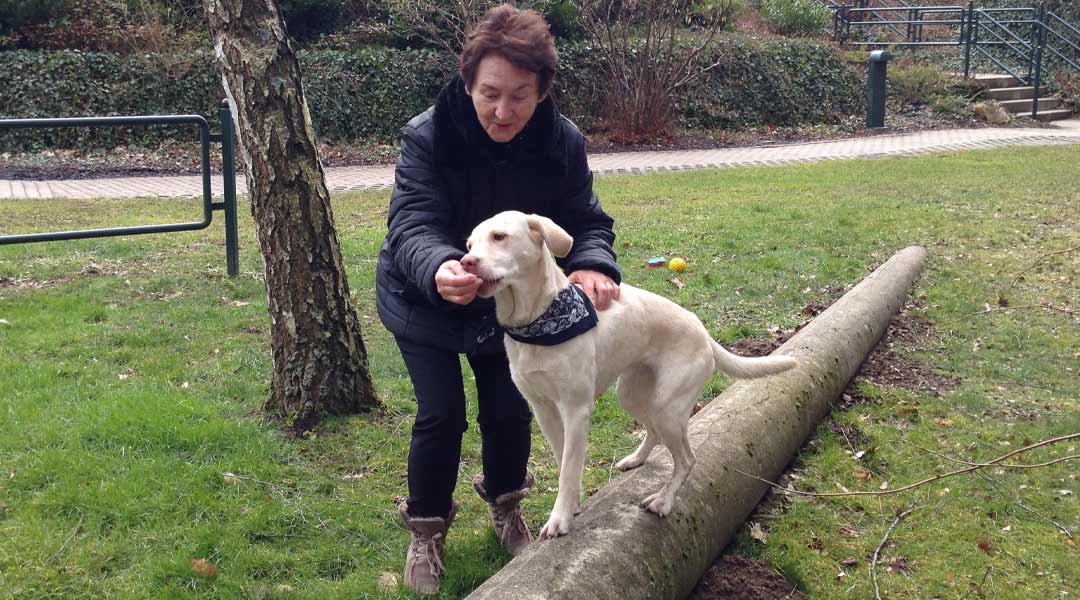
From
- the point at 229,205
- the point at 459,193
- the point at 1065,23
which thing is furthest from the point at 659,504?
the point at 1065,23

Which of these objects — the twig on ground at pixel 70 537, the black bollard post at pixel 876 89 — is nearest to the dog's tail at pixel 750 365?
the twig on ground at pixel 70 537

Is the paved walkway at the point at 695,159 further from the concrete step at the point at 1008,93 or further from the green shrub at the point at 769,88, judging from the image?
the green shrub at the point at 769,88

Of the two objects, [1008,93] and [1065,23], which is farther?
[1065,23]

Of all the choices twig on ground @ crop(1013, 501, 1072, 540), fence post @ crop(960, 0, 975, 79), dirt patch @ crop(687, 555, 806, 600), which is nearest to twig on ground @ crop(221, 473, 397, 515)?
dirt patch @ crop(687, 555, 806, 600)

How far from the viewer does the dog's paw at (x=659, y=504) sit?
3.57m

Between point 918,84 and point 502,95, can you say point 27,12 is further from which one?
point 918,84

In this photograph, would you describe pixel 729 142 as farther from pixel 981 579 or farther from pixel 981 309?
pixel 981 579

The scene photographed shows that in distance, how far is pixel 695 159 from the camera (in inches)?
678

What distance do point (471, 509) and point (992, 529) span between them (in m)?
2.30

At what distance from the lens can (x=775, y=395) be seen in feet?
15.6

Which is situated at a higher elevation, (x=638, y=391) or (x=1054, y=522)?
(x=638, y=391)

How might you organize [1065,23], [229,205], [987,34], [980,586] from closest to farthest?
[980,586], [229,205], [1065,23], [987,34]

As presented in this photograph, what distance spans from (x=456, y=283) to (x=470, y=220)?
0.72m

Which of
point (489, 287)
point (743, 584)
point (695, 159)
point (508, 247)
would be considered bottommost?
point (743, 584)
